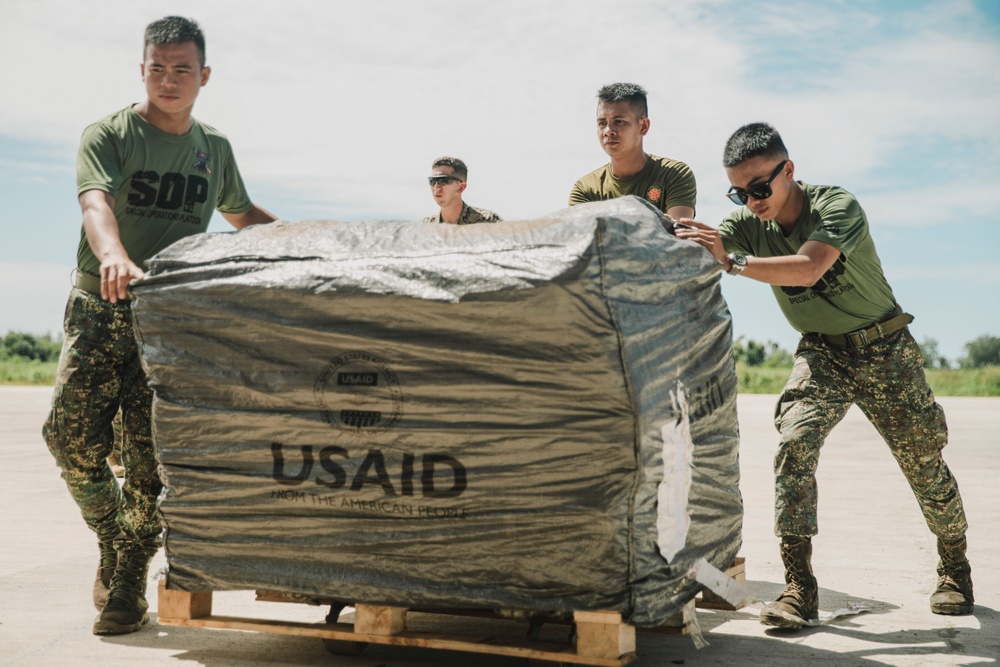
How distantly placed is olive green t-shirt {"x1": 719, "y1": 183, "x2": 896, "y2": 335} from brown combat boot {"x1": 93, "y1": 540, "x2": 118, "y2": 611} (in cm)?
289

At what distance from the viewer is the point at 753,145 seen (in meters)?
3.78

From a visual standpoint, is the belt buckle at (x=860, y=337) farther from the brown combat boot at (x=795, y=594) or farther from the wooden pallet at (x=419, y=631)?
the wooden pallet at (x=419, y=631)

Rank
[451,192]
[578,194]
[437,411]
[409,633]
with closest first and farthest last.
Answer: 1. [437,411]
2. [409,633]
3. [578,194]
4. [451,192]

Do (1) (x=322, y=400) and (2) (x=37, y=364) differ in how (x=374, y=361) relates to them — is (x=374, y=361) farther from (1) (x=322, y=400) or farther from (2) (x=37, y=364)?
(2) (x=37, y=364)

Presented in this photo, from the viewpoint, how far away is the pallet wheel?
333 centimetres

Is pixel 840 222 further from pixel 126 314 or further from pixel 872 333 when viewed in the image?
pixel 126 314

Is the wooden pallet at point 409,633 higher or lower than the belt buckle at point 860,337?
lower

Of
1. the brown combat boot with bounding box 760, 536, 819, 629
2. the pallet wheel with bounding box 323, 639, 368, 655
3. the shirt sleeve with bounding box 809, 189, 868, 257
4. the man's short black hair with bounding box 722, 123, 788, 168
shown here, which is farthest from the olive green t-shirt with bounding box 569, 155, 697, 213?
the pallet wheel with bounding box 323, 639, 368, 655

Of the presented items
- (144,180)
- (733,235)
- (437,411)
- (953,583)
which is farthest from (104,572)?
(953,583)

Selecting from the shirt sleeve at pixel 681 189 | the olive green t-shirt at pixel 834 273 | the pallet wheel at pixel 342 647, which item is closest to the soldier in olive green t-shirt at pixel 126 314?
the pallet wheel at pixel 342 647

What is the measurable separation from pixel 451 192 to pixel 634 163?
6.26ft

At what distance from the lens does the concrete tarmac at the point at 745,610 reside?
11.0ft

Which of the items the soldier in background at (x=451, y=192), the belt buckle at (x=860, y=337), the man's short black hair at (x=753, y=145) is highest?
the soldier in background at (x=451, y=192)

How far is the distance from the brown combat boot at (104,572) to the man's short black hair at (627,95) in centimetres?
278
